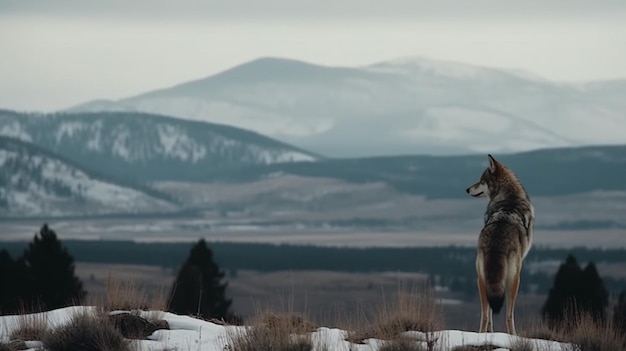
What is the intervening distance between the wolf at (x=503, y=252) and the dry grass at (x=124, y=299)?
4.08 metres

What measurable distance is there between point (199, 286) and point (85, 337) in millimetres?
47029

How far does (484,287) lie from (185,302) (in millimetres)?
Answer: 43141

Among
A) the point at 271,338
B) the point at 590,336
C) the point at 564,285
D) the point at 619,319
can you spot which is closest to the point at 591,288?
the point at 564,285

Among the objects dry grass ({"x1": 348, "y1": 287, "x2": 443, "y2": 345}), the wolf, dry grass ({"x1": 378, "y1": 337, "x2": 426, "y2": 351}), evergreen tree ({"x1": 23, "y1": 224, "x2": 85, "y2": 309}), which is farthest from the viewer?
evergreen tree ({"x1": 23, "y1": 224, "x2": 85, "y2": 309})

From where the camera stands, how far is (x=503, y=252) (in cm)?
1988

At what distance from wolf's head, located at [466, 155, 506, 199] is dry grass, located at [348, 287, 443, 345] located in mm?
3009

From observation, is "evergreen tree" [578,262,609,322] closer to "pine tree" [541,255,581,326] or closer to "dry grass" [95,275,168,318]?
"pine tree" [541,255,581,326]

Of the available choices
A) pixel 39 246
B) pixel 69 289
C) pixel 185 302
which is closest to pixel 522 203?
pixel 185 302

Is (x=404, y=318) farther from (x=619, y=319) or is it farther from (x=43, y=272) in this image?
(x=43, y=272)

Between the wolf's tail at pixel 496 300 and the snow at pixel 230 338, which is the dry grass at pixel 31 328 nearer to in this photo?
the snow at pixel 230 338

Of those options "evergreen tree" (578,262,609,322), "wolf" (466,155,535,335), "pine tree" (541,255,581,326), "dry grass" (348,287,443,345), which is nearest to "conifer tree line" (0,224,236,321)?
"pine tree" (541,255,581,326)

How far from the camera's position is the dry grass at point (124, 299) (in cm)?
2033

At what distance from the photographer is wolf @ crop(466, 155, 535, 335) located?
19.7 meters

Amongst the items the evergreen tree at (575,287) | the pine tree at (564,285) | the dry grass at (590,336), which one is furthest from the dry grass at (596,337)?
the pine tree at (564,285)
